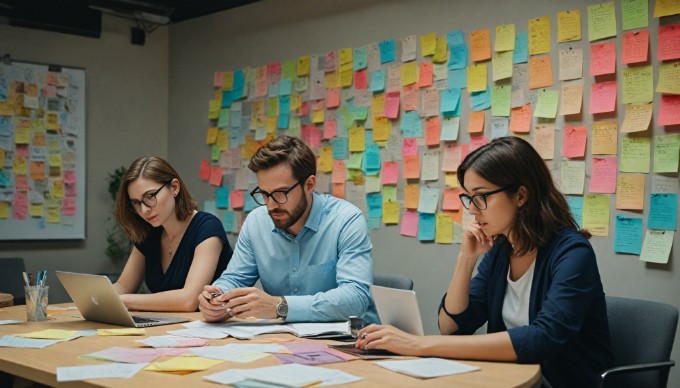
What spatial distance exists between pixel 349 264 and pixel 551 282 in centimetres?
79

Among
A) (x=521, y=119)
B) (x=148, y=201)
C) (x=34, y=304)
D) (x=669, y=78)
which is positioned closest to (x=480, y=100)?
(x=521, y=119)

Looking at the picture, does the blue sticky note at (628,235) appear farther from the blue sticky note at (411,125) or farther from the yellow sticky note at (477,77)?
the blue sticky note at (411,125)

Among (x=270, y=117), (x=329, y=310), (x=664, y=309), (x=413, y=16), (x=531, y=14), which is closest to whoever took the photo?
(x=664, y=309)

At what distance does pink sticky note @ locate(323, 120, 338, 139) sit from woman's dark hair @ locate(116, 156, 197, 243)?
50.2 inches

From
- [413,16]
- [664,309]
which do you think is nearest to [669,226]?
[664,309]

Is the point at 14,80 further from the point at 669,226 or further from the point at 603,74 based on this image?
the point at 669,226

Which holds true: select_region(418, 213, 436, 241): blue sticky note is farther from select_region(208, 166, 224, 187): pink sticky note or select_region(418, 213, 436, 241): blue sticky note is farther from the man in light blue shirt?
select_region(208, 166, 224, 187): pink sticky note

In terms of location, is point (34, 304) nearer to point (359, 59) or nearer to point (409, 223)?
point (409, 223)

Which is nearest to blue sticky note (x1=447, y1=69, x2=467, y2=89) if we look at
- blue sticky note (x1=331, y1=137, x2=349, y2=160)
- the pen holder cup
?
blue sticky note (x1=331, y1=137, x2=349, y2=160)

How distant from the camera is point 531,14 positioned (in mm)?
3479

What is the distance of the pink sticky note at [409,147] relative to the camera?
3.91m

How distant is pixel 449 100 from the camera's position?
148 inches

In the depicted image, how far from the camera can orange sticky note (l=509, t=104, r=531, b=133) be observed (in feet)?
11.4

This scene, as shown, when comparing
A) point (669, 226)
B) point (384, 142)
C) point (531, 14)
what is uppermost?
point (531, 14)
